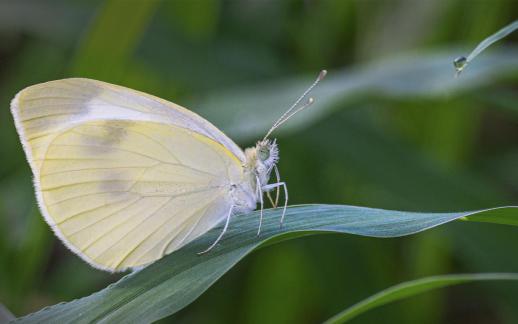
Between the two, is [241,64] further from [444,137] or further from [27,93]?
[27,93]

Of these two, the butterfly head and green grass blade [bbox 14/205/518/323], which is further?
the butterfly head

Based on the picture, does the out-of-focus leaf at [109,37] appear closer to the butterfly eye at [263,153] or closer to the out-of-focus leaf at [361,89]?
the out-of-focus leaf at [361,89]

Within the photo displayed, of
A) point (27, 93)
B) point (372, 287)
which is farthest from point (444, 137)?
point (27, 93)

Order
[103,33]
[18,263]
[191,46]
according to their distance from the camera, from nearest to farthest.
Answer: [18,263]
[103,33]
[191,46]

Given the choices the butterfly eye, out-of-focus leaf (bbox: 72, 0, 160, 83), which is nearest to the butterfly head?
the butterfly eye

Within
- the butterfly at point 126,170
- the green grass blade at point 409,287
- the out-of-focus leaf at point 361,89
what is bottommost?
the green grass blade at point 409,287

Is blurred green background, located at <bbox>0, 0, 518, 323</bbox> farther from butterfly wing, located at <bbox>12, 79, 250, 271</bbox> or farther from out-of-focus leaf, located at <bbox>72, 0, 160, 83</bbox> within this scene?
butterfly wing, located at <bbox>12, 79, 250, 271</bbox>

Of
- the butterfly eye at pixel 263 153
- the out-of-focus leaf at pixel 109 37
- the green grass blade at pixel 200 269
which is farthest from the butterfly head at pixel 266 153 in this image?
the out-of-focus leaf at pixel 109 37
